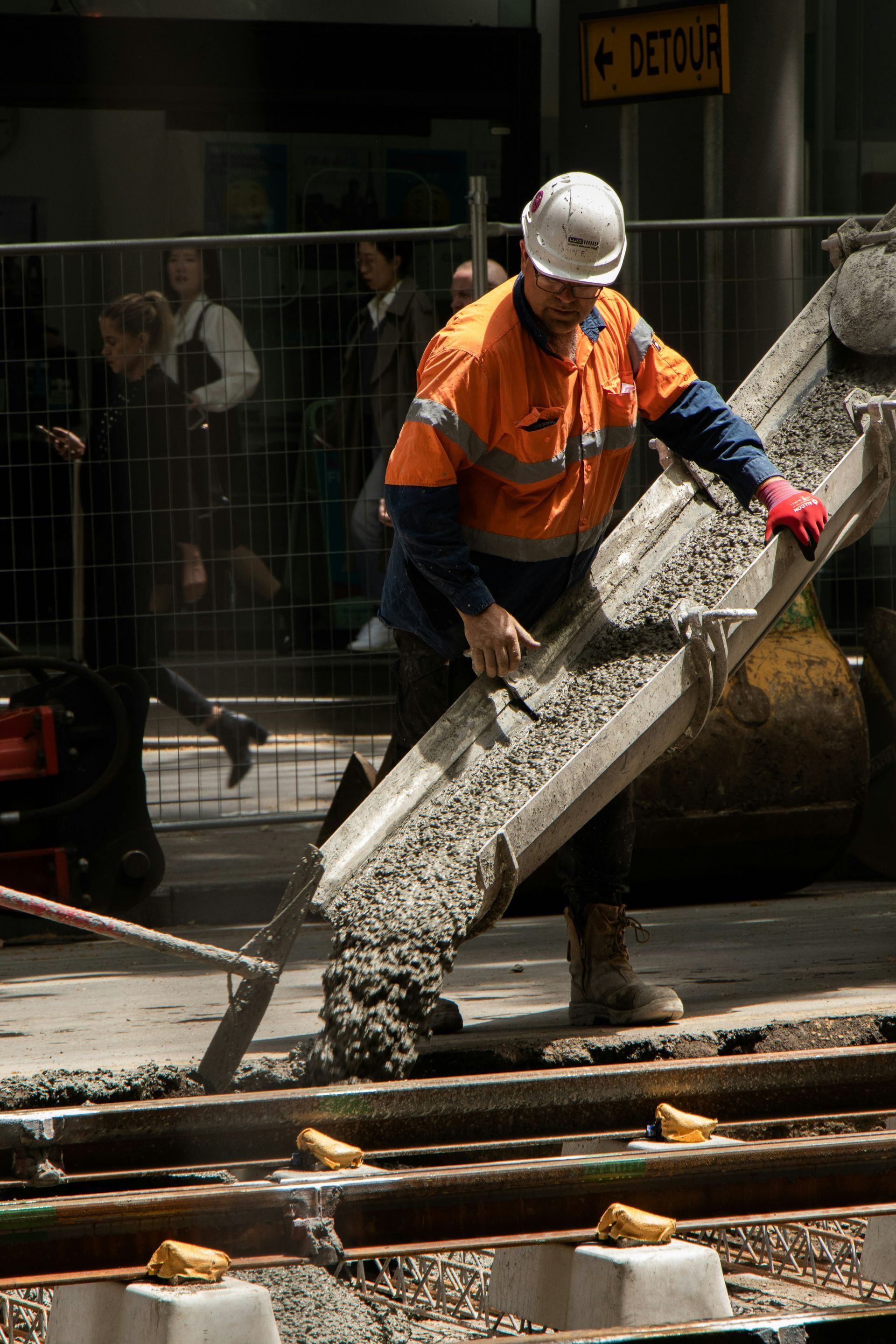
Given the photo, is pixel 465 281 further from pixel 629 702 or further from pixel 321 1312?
pixel 321 1312

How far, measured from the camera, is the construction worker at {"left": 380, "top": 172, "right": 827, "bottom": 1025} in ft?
13.4

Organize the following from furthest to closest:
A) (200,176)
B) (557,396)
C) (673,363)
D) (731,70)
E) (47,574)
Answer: (200,176) → (731,70) → (47,574) → (673,363) → (557,396)

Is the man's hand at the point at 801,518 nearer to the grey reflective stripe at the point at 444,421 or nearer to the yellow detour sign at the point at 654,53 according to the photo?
the grey reflective stripe at the point at 444,421

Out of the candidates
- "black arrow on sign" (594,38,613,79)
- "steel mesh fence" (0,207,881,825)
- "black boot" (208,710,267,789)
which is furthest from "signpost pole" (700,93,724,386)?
"black boot" (208,710,267,789)

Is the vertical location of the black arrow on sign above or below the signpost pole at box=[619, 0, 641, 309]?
above

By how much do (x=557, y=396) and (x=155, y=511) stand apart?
3523mm

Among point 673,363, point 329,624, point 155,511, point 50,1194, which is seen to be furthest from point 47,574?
point 50,1194

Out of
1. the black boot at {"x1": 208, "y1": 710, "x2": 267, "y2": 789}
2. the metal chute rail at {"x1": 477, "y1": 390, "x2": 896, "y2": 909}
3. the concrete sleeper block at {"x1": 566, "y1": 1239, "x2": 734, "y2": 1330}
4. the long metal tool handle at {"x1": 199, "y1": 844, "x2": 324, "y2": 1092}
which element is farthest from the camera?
the black boot at {"x1": 208, "y1": 710, "x2": 267, "y2": 789}

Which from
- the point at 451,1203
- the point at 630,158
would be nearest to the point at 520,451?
the point at 451,1203

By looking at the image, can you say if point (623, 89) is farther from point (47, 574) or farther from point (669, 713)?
point (669, 713)

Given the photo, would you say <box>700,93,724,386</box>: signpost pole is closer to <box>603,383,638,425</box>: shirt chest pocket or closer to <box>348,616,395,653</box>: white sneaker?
<box>348,616,395,653</box>: white sneaker

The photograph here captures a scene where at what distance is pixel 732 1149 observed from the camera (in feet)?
10.9

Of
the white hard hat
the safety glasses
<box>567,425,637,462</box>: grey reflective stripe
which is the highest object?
the white hard hat

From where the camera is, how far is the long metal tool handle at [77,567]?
7.18 metres
